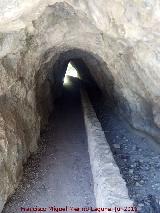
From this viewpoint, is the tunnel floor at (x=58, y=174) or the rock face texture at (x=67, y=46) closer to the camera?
the rock face texture at (x=67, y=46)

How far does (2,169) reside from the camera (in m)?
7.48

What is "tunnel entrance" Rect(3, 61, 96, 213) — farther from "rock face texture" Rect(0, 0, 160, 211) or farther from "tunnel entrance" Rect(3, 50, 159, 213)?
"rock face texture" Rect(0, 0, 160, 211)

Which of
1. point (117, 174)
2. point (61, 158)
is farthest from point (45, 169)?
point (117, 174)

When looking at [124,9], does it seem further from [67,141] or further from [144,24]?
[67,141]

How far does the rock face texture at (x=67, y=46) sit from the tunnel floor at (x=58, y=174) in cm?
36

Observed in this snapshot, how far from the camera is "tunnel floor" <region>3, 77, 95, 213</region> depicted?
7.78m

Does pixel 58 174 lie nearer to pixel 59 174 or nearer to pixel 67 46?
pixel 59 174

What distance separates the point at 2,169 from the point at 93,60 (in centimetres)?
839

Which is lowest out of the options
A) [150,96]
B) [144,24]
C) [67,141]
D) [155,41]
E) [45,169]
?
[67,141]

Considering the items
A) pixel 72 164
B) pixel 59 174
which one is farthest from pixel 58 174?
pixel 72 164

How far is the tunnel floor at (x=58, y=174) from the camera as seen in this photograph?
7.78m

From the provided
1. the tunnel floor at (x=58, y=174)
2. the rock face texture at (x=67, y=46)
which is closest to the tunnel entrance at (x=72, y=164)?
the tunnel floor at (x=58, y=174)

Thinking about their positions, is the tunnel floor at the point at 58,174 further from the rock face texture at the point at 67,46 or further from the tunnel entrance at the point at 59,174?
the rock face texture at the point at 67,46

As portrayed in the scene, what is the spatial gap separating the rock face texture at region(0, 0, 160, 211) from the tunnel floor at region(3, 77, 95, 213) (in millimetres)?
356
